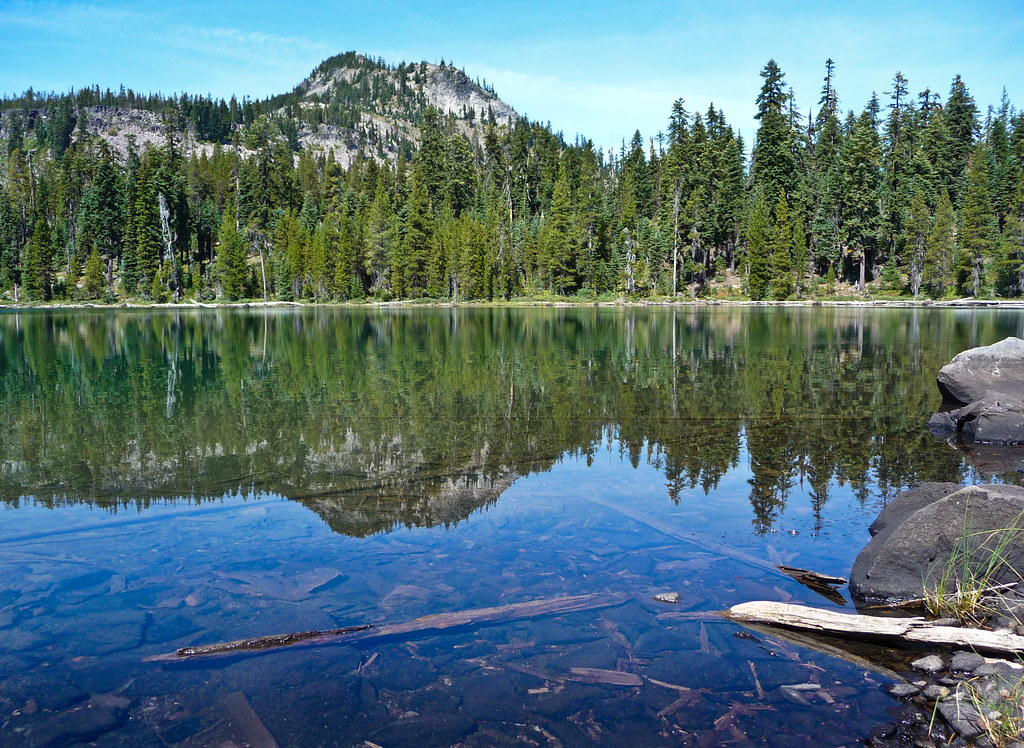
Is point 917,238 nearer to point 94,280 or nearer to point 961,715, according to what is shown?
point 961,715

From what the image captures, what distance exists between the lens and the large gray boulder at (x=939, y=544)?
6.33 meters

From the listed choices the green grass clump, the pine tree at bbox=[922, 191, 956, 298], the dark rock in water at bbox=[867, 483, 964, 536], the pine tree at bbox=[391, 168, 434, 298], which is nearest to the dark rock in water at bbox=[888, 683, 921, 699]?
the green grass clump

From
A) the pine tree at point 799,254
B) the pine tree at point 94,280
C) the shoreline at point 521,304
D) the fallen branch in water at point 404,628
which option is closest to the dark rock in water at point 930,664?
the fallen branch in water at point 404,628

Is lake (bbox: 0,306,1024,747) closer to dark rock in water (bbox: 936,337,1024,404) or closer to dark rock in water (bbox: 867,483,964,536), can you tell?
dark rock in water (bbox: 867,483,964,536)

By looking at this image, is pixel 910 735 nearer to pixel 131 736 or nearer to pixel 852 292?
pixel 131 736

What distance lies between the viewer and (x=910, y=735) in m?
4.42

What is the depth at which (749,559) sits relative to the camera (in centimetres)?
720

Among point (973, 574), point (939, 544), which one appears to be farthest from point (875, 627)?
point (939, 544)

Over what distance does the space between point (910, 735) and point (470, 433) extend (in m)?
9.17

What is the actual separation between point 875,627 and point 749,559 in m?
1.70

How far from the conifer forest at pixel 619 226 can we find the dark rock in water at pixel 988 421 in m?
64.6

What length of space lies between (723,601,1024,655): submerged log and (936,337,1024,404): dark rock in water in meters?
10.7

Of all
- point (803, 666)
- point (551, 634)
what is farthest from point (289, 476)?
point (803, 666)

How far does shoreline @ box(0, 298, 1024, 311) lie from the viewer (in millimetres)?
66875
